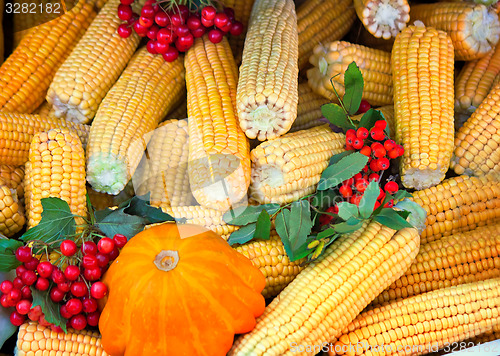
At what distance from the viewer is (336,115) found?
69.4 inches

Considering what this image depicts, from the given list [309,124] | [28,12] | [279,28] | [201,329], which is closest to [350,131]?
[309,124]

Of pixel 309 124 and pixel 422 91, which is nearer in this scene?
pixel 422 91

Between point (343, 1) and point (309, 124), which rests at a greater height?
point (343, 1)

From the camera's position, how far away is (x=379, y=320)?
1.52m

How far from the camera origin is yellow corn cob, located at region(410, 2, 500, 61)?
1.94m

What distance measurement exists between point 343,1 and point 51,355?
1805 mm

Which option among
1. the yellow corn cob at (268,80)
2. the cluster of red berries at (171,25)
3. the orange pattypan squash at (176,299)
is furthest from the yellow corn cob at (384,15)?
the orange pattypan squash at (176,299)

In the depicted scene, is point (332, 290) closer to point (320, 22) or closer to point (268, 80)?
point (268, 80)

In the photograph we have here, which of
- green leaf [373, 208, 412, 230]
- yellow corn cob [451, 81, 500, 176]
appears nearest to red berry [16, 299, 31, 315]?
green leaf [373, 208, 412, 230]

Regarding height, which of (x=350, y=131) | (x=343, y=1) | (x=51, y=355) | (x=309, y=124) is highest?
(x=343, y=1)

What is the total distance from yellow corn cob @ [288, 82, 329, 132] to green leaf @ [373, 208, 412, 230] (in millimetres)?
579

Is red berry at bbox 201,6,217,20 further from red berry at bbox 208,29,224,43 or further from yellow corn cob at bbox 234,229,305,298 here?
yellow corn cob at bbox 234,229,305,298

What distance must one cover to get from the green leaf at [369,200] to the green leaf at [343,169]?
0.11 metres

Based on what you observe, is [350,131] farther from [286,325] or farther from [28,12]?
[28,12]
